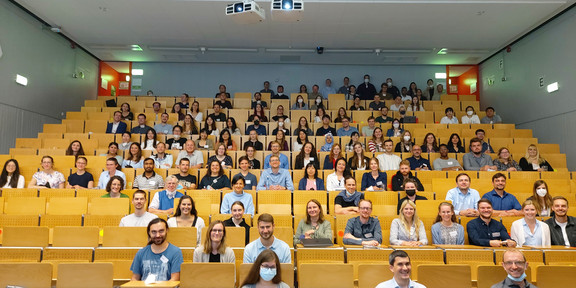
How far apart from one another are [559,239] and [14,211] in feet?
19.2

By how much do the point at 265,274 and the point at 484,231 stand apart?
2531 mm

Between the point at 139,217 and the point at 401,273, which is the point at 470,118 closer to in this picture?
the point at 401,273

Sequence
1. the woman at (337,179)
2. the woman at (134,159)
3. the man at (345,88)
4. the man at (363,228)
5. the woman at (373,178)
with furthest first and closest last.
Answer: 1. the man at (345,88)
2. the woman at (134,159)
3. the woman at (373,178)
4. the woman at (337,179)
5. the man at (363,228)

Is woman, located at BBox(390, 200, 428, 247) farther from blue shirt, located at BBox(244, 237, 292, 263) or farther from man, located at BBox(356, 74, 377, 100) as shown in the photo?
man, located at BBox(356, 74, 377, 100)

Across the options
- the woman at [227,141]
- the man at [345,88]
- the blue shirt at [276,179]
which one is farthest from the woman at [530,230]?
the man at [345,88]

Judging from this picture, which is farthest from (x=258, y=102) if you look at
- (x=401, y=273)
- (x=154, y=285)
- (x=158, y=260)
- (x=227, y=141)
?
(x=401, y=273)

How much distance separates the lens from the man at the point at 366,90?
428 inches

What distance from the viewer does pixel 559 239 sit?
4188 millimetres

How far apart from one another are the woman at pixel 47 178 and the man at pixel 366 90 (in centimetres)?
735

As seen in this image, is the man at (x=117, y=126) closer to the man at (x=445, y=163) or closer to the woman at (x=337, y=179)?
the woman at (x=337, y=179)

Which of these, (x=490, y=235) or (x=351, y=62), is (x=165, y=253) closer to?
(x=490, y=235)

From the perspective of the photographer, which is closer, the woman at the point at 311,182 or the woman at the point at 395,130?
the woman at the point at 311,182

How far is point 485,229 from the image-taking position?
13.8ft

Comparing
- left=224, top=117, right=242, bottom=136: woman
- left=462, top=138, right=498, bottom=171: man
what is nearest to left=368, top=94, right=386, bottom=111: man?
left=462, top=138, right=498, bottom=171: man
